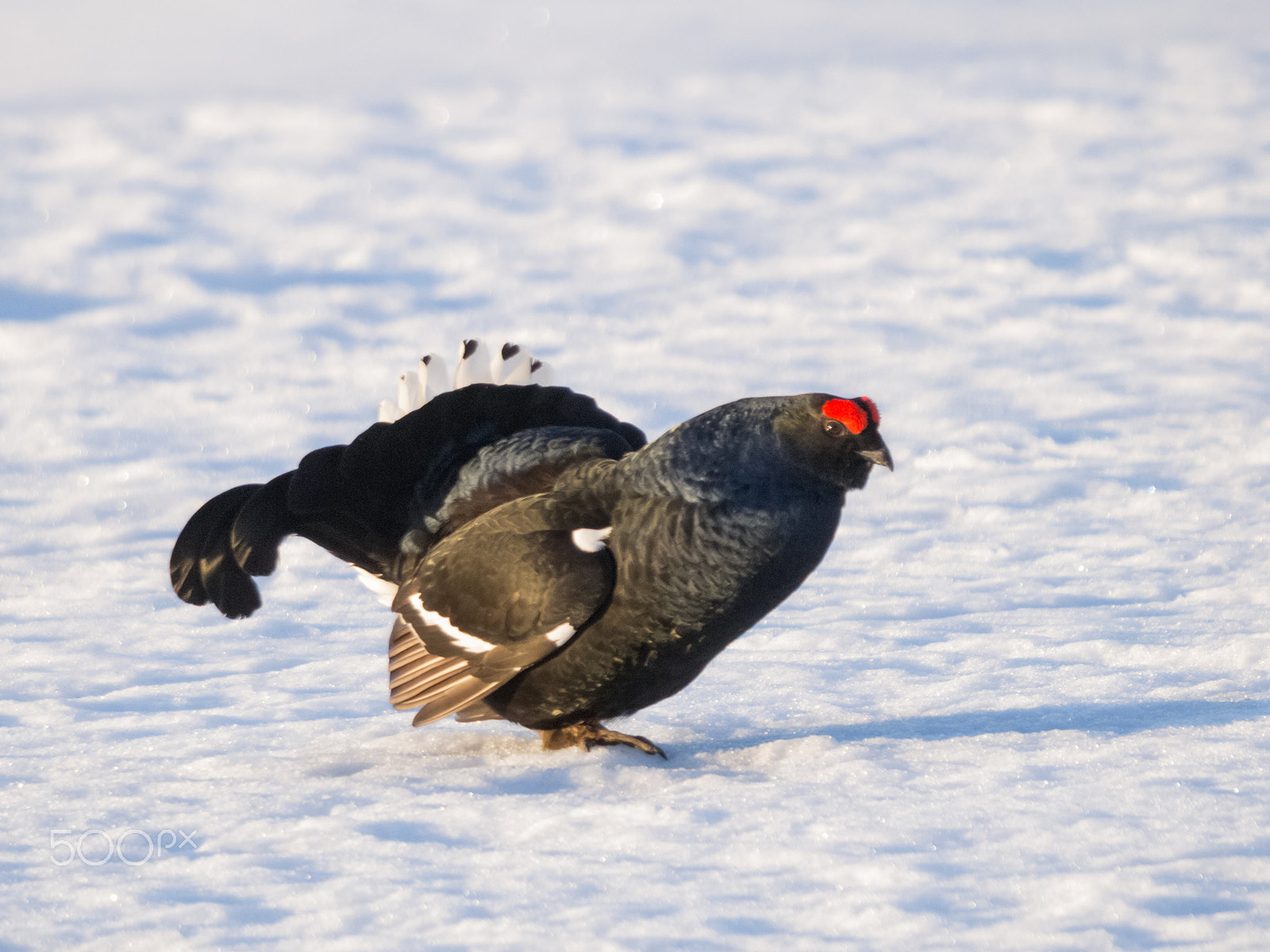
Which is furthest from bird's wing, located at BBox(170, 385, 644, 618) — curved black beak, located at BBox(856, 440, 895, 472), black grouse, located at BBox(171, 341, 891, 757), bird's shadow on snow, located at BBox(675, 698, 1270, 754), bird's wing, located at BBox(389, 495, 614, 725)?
bird's shadow on snow, located at BBox(675, 698, 1270, 754)

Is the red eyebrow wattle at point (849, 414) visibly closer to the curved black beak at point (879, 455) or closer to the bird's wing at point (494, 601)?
the curved black beak at point (879, 455)

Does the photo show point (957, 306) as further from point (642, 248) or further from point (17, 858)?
point (17, 858)

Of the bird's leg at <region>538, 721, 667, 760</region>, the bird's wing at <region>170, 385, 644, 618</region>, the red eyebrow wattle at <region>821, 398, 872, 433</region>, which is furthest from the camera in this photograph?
the bird's wing at <region>170, 385, 644, 618</region>

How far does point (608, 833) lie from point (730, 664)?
161 cm

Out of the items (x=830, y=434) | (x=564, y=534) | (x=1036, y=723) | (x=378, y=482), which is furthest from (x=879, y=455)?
(x=378, y=482)

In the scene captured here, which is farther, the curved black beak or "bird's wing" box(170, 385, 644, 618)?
"bird's wing" box(170, 385, 644, 618)

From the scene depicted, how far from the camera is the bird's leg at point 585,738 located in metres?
3.64

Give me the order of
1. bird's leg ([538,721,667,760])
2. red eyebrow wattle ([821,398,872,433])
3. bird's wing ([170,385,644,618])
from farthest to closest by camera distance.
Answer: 1. bird's wing ([170,385,644,618])
2. bird's leg ([538,721,667,760])
3. red eyebrow wattle ([821,398,872,433])

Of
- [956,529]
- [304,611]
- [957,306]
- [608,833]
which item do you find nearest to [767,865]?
[608,833]

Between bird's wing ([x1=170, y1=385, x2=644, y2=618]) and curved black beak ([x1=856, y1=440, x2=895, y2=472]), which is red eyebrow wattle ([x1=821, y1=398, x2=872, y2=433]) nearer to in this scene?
curved black beak ([x1=856, y1=440, x2=895, y2=472])

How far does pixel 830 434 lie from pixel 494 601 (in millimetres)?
919

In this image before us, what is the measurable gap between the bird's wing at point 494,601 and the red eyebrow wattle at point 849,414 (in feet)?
2.05

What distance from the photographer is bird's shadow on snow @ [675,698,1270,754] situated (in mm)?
3664

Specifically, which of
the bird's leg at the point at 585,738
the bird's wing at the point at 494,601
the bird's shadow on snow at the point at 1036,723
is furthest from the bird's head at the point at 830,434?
the bird's leg at the point at 585,738
